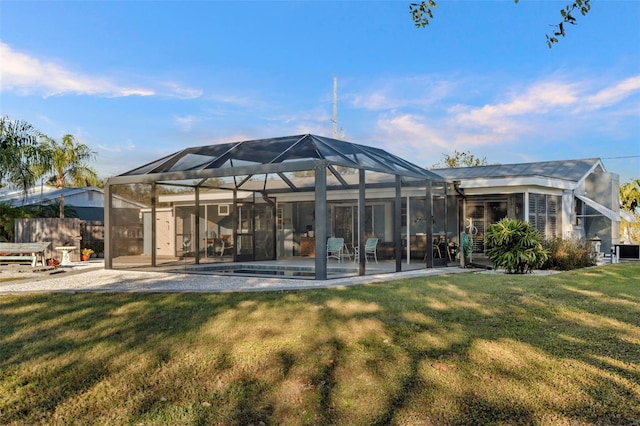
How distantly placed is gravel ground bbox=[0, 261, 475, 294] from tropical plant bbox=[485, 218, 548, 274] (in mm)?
1056

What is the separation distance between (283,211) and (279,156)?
7604 mm

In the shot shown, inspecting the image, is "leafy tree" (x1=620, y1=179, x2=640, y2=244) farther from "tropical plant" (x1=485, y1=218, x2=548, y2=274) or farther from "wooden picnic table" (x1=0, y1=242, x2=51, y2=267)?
"wooden picnic table" (x1=0, y1=242, x2=51, y2=267)

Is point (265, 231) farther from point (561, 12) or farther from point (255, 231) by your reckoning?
point (561, 12)

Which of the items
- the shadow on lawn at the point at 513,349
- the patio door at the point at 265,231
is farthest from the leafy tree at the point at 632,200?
the shadow on lawn at the point at 513,349

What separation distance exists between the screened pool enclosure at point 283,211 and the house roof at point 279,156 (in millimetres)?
34

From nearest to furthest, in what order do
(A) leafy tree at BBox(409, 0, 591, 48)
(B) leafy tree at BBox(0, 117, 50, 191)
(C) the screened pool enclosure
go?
1. (A) leafy tree at BBox(409, 0, 591, 48)
2. (C) the screened pool enclosure
3. (B) leafy tree at BBox(0, 117, 50, 191)

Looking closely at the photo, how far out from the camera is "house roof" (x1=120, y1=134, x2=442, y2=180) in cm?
1106

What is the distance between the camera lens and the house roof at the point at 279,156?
36.3ft

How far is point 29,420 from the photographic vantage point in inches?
144

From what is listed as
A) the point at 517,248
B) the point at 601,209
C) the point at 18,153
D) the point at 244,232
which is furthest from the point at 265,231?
the point at 601,209

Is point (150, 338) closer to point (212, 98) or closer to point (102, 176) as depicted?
point (212, 98)

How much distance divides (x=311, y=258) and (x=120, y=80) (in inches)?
340

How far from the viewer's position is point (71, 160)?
993 inches

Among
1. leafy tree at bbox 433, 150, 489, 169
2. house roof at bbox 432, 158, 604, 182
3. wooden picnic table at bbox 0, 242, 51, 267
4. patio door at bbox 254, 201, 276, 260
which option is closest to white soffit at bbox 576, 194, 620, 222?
house roof at bbox 432, 158, 604, 182
